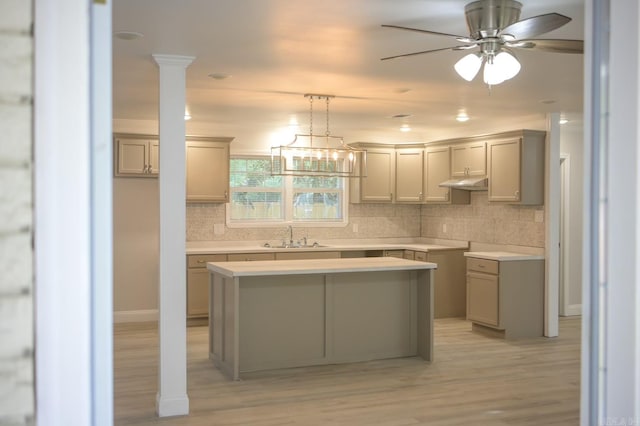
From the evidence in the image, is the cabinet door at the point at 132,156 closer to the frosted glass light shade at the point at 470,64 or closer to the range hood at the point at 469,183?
the range hood at the point at 469,183

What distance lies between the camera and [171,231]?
4.19 metres

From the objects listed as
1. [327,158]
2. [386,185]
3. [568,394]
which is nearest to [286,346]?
[327,158]

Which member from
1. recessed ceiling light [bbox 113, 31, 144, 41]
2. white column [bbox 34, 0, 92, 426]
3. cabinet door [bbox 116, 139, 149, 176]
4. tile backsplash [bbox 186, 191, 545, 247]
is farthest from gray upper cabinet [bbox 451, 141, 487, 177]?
white column [bbox 34, 0, 92, 426]

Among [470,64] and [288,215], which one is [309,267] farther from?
[288,215]

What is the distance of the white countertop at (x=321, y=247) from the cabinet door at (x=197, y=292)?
260mm

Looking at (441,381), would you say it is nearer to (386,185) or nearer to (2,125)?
(386,185)

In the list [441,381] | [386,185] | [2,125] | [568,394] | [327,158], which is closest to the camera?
[2,125]

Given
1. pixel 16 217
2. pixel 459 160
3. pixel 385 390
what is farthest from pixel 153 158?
pixel 16 217

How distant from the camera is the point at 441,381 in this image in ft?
16.8

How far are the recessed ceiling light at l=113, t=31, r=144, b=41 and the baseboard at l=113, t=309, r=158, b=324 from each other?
4.57 meters

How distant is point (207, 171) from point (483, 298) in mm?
3560

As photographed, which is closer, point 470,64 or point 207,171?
point 470,64

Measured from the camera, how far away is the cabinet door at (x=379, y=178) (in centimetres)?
862

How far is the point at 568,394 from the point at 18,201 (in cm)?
464
